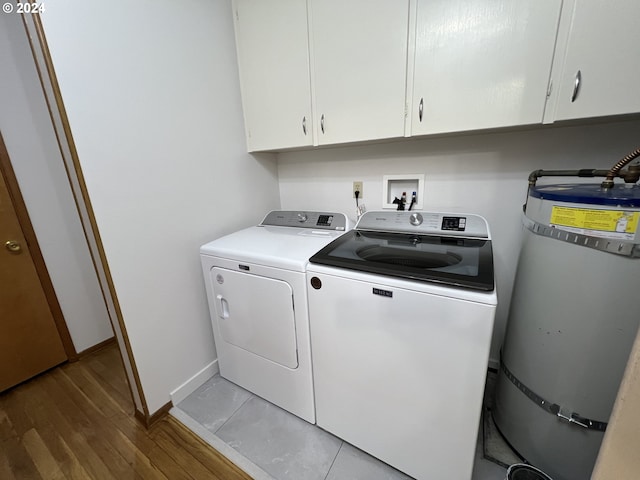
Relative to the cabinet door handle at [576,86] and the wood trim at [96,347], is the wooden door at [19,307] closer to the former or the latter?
the wood trim at [96,347]

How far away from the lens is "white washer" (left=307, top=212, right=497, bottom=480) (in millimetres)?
911

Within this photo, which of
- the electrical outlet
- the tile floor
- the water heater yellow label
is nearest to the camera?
the water heater yellow label

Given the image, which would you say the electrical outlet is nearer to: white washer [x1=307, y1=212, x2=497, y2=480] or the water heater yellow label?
white washer [x1=307, y1=212, x2=497, y2=480]

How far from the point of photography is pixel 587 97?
0.94 meters

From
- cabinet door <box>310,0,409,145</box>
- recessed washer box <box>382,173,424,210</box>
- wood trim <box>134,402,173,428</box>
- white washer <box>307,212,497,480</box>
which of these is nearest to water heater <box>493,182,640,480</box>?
white washer <box>307,212,497,480</box>

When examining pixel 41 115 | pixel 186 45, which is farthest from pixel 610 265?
pixel 41 115

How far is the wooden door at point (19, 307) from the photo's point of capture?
5.41ft

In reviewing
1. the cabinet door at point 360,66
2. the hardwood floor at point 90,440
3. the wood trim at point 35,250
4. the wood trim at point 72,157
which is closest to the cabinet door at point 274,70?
the cabinet door at point 360,66

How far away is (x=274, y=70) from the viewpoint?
158 cm

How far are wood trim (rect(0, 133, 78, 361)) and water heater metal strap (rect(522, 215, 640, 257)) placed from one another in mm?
2886

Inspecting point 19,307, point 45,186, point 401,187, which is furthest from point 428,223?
point 19,307

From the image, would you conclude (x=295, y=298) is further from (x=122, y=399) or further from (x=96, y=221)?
(x=122, y=399)

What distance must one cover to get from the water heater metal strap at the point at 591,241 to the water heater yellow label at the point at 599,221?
0.02 metres

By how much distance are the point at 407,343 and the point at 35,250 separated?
2435mm
